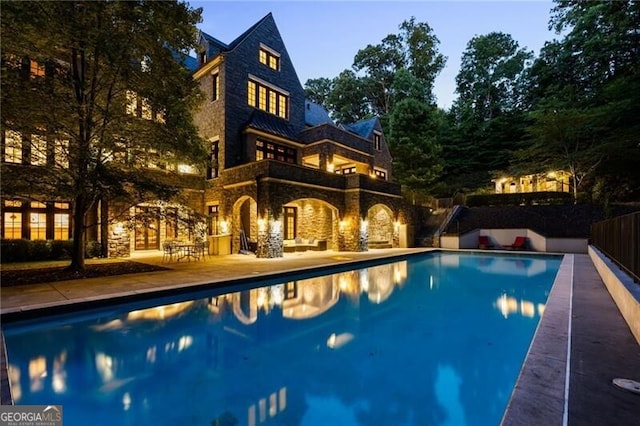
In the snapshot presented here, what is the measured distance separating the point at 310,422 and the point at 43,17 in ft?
34.6

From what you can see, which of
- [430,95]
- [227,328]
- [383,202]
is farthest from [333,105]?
[227,328]

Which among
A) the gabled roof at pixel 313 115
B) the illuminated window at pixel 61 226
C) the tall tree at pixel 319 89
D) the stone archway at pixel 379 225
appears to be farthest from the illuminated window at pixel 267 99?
the tall tree at pixel 319 89

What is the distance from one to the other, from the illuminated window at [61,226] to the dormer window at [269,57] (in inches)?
512

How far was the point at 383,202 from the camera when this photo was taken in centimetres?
1934

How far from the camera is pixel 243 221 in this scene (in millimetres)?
17469

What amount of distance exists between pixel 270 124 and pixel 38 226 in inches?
468

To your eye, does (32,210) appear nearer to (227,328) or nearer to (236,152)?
(236,152)

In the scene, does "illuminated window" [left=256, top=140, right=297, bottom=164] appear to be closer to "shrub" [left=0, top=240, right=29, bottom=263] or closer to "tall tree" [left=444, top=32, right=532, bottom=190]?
"shrub" [left=0, top=240, right=29, bottom=263]

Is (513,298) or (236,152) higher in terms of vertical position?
(236,152)

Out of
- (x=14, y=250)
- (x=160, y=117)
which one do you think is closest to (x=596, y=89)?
(x=160, y=117)

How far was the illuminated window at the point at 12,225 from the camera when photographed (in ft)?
38.6

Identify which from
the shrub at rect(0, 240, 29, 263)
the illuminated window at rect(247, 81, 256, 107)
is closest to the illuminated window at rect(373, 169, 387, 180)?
the illuminated window at rect(247, 81, 256, 107)

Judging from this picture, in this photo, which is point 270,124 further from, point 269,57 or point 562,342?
point 562,342

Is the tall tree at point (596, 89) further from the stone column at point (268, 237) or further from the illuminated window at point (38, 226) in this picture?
the illuminated window at point (38, 226)
